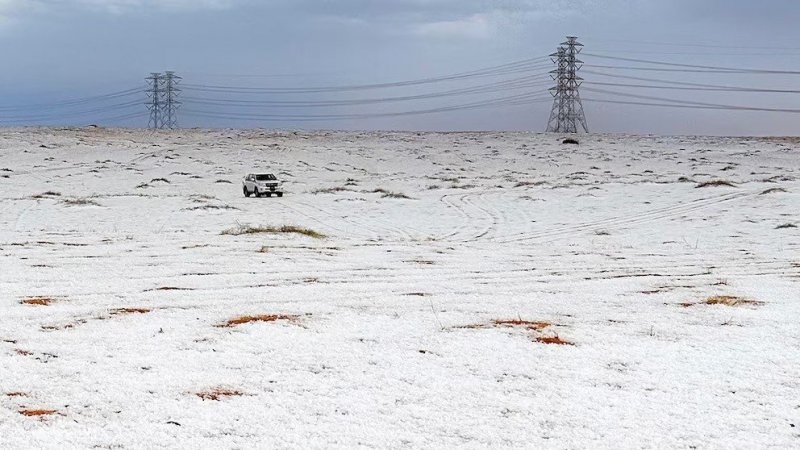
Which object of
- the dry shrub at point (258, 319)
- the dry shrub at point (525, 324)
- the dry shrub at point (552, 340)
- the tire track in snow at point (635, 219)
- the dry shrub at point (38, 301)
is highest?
the dry shrub at point (552, 340)

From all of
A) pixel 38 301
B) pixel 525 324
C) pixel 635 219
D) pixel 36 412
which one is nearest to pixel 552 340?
pixel 525 324

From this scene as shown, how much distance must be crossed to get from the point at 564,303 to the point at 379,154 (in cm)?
4792

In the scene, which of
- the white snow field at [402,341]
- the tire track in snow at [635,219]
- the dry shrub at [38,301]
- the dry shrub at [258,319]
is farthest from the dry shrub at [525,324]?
the tire track in snow at [635,219]

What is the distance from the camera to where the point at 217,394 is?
5648 mm

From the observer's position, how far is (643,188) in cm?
3231

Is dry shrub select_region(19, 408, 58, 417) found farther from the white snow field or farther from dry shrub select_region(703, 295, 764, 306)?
dry shrub select_region(703, 295, 764, 306)

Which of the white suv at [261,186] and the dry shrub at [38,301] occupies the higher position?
the dry shrub at [38,301]

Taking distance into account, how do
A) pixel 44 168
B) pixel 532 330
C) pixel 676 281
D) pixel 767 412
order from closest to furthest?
1. pixel 767 412
2. pixel 532 330
3. pixel 676 281
4. pixel 44 168

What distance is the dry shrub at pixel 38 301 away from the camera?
8.76 metres

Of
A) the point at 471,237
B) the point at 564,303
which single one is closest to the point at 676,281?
the point at 564,303

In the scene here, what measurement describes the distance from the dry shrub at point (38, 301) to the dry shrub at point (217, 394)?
3858 millimetres

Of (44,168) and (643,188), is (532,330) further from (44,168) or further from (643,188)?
(44,168)

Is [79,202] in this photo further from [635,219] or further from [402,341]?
[402,341]

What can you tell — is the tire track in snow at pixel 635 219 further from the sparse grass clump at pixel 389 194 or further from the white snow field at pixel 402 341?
the sparse grass clump at pixel 389 194
